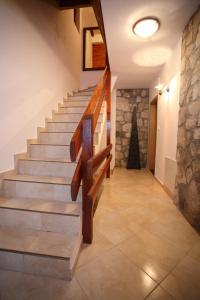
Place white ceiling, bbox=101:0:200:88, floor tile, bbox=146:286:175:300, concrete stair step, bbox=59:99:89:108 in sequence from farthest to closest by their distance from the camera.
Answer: concrete stair step, bbox=59:99:89:108
white ceiling, bbox=101:0:200:88
floor tile, bbox=146:286:175:300

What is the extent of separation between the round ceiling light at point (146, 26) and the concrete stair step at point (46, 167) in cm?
188

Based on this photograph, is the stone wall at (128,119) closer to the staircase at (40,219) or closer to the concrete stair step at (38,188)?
the staircase at (40,219)

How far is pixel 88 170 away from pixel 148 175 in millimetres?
3029

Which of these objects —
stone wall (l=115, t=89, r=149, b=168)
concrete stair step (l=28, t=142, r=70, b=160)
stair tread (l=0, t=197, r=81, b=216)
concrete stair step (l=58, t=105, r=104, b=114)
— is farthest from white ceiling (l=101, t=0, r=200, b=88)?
stair tread (l=0, t=197, r=81, b=216)

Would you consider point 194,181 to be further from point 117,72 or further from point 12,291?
point 117,72

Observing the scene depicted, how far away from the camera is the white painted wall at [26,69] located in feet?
6.38

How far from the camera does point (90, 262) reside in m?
1.37

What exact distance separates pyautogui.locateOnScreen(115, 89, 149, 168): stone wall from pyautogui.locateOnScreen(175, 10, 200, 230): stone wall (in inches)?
103

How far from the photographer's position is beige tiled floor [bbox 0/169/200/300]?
3.67 ft

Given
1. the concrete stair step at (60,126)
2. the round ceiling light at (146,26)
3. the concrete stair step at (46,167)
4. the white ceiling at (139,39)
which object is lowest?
the concrete stair step at (46,167)

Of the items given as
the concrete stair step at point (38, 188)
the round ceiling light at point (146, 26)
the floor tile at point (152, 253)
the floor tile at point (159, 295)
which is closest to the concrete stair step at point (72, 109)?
the round ceiling light at point (146, 26)

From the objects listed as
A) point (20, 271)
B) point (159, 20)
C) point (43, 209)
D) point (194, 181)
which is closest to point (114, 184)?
point (194, 181)

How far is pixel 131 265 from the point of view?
4.41 feet

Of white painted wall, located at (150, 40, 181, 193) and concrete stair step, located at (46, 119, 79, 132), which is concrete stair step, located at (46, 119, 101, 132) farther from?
white painted wall, located at (150, 40, 181, 193)
